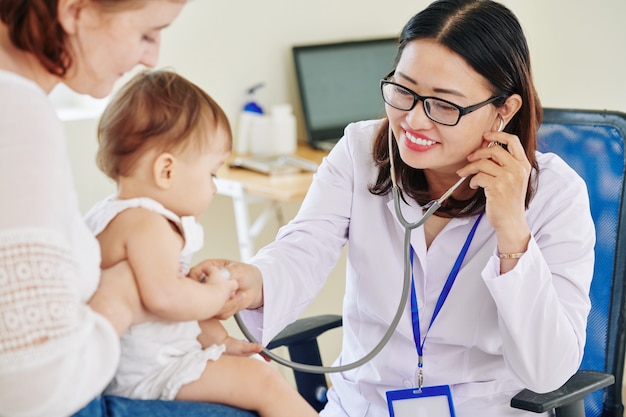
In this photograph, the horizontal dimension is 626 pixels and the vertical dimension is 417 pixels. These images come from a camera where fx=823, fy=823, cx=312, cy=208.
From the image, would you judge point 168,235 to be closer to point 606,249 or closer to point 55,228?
point 55,228

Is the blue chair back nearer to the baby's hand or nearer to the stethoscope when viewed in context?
the stethoscope

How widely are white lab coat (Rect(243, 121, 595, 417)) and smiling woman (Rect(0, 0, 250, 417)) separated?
0.62 meters

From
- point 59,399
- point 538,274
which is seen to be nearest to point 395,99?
point 538,274

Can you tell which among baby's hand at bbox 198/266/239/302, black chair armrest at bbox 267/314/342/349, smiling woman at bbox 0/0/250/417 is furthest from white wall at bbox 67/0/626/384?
smiling woman at bbox 0/0/250/417

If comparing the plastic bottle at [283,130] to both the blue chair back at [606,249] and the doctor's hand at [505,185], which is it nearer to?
the blue chair back at [606,249]

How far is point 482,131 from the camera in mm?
1512

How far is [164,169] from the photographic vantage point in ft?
3.38

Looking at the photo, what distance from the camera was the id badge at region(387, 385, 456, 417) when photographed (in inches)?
57.9

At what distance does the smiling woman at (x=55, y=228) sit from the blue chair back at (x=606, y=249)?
0.98 m

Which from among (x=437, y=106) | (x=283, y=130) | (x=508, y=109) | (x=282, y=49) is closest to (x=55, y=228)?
(x=437, y=106)

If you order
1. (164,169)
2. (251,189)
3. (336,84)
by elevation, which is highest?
(164,169)

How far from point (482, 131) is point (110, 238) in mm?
778

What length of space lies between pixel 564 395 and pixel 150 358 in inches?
30.3

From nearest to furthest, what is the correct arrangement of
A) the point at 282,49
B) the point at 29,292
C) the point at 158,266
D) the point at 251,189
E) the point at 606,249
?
1. the point at 29,292
2. the point at 158,266
3. the point at 606,249
4. the point at 251,189
5. the point at 282,49
